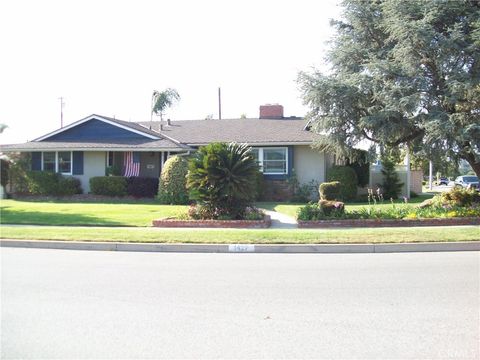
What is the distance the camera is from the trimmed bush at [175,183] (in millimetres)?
22234

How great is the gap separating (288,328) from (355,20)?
1626cm

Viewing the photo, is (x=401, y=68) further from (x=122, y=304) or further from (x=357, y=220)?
(x=122, y=304)

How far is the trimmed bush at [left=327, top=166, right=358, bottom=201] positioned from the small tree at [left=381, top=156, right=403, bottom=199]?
11.0ft

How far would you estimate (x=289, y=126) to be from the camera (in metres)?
27.6

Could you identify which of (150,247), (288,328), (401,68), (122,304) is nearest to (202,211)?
(150,247)

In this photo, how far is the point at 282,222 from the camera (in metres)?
15.8

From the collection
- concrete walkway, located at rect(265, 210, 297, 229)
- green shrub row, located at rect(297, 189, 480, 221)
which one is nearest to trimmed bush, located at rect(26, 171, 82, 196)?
concrete walkway, located at rect(265, 210, 297, 229)

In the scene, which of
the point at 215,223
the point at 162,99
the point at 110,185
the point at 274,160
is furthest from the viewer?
the point at 162,99

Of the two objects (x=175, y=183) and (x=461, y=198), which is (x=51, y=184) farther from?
(x=461, y=198)

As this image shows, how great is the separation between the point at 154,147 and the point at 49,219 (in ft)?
30.7

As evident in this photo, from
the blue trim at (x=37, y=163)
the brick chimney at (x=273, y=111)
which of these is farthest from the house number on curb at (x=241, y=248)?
the brick chimney at (x=273, y=111)

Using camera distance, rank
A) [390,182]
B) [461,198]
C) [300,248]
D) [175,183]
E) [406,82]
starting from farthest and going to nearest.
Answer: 1. [390,182]
2. [175,183]
3. [461,198]
4. [406,82]
5. [300,248]

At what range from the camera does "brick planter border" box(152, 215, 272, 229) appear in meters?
14.6

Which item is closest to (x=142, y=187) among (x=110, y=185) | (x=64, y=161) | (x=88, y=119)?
(x=110, y=185)
